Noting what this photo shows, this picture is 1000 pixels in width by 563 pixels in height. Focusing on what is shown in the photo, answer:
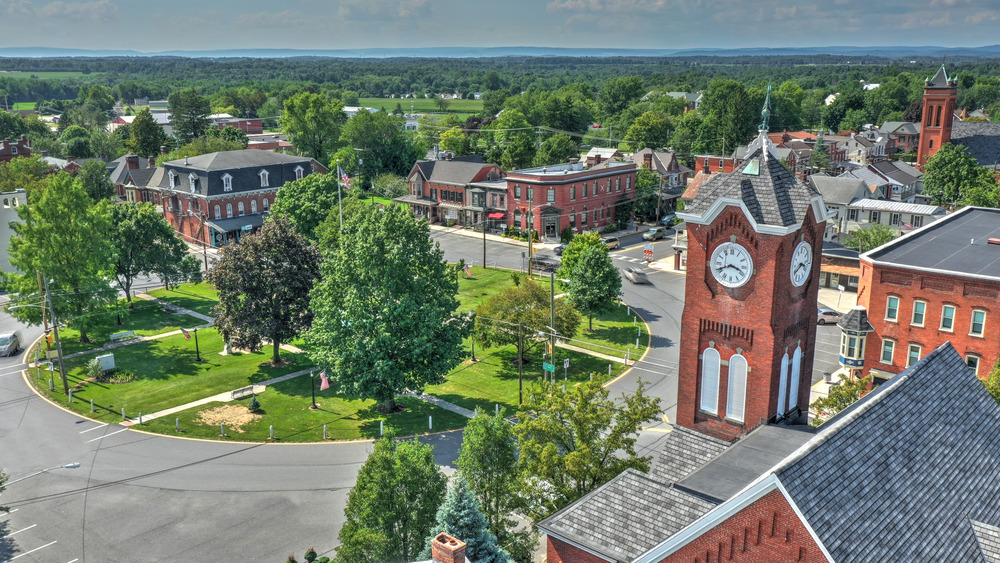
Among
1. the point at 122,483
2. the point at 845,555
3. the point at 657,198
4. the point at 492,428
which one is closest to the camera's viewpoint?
the point at 845,555

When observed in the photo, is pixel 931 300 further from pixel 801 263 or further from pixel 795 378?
pixel 801 263

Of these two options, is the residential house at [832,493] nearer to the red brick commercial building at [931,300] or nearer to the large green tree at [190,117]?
the red brick commercial building at [931,300]

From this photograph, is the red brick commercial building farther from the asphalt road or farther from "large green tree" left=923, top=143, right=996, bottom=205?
"large green tree" left=923, top=143, right=996, bottom=205

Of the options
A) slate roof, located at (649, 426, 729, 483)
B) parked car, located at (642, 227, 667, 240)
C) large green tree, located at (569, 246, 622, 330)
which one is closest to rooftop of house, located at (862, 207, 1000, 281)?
large green tree, located at (569, 246, 622, 330)

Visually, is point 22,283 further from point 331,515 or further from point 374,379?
point 331,515

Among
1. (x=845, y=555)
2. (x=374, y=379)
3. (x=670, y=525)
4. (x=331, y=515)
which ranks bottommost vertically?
(x=331, y=515)

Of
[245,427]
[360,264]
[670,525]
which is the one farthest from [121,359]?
[670,525]

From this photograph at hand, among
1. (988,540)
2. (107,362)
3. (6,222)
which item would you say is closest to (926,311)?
(988,540)
